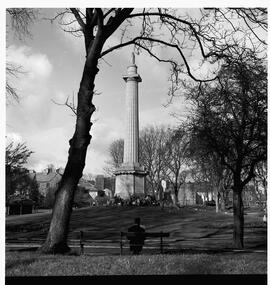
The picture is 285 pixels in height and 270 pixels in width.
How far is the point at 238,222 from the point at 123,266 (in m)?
9.10

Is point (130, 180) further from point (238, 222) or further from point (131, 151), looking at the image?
point (238, 222)

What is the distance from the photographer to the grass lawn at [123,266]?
21.6 feet

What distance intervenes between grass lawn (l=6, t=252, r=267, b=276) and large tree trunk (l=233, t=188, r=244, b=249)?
23.5 ft

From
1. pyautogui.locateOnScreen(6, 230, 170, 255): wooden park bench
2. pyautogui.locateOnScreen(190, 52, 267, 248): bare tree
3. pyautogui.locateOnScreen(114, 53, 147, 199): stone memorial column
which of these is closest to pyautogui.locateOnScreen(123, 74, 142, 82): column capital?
pyautogui.locateOnScreen(114, 53, 147, 199): stone memorial column

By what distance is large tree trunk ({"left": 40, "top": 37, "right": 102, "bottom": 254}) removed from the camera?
8844 mm

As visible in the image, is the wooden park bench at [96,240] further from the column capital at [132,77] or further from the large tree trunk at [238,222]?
the column capital at [132,77]

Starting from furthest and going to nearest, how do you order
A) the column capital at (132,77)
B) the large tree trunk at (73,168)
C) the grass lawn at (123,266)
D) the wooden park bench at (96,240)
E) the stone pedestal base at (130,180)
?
the column capital at (132,77) → the stone pedestal base at (130,180) → the wooden park bench at (96,240) → the large tree trunk at (73,168) → the grass lawn at (123,266)

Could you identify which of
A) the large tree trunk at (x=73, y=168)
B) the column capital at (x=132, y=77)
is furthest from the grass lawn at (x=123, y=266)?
the column capital at (x=132, y=77)

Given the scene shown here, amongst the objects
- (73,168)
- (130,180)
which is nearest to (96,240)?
(73,168)

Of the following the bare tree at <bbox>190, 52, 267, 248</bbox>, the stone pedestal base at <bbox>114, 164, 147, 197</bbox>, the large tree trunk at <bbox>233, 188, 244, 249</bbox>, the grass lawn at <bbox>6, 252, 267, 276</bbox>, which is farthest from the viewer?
the stone pedestal base at <bbox>114, 164, 147, 197</bbox>

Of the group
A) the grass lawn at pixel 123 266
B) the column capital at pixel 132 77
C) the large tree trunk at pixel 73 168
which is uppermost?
the column capital at pixel 132 77

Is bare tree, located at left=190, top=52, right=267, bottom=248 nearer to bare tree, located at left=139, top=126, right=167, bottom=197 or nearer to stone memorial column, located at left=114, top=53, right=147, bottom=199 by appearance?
stone memorial column, located at left=114, top=53, right=147, bottom=199

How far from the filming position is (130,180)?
37625 mm

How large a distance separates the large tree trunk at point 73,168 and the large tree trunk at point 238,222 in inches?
316
